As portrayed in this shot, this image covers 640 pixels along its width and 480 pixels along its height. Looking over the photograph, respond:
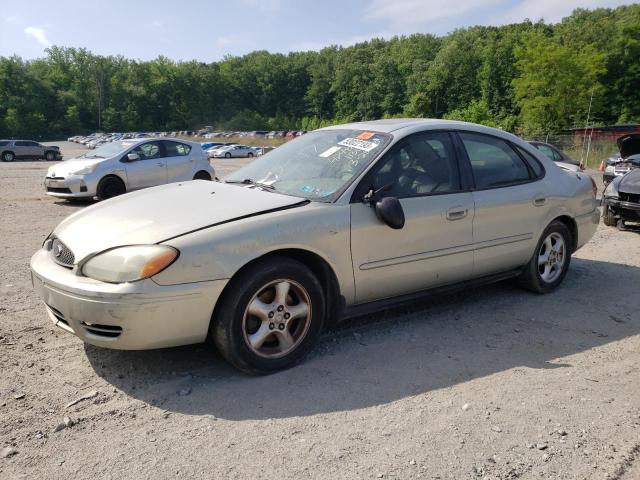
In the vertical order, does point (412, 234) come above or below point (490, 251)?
above

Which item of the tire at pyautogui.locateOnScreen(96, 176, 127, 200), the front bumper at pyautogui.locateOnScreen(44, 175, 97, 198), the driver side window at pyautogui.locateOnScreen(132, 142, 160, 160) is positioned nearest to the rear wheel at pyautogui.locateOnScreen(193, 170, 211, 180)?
the driver side window at pyautogui.locateOnScreen(132, 142, 160, 160)

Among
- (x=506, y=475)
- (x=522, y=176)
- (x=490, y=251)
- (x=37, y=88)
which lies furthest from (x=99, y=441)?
(x=37, y=88)

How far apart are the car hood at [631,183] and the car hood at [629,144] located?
10.0ft

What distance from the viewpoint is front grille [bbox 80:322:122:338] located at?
297cm

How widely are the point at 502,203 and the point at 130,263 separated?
9.95ft

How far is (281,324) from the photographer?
3336mm

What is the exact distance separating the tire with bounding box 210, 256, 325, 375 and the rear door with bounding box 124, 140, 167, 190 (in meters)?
8.99

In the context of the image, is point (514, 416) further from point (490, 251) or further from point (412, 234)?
point (490, 251)

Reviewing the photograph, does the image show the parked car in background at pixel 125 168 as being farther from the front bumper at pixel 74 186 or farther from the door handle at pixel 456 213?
the door handle at pixel 456 213

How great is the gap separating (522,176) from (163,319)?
3.43m

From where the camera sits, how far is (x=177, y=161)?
480 inches

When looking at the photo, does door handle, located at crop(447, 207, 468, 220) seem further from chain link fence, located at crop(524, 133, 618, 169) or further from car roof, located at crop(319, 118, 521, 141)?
chain link fence, located at crop(524, 133, 618, 169)

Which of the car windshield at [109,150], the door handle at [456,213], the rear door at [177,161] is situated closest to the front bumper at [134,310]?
the door handle at [456,213]

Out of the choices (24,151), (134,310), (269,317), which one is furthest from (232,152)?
(134,310)
